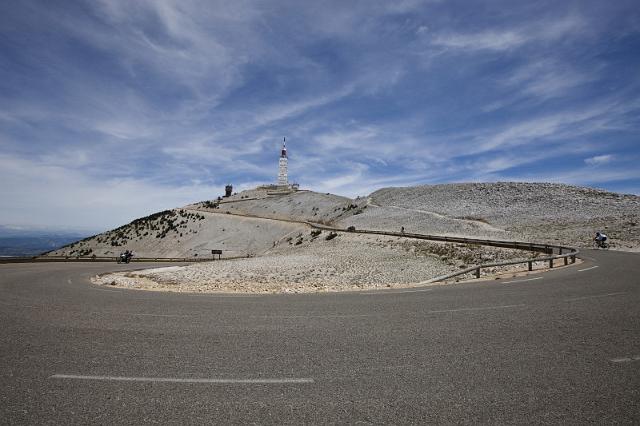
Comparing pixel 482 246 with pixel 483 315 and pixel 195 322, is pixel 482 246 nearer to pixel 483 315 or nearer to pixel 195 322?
pixel 483 315

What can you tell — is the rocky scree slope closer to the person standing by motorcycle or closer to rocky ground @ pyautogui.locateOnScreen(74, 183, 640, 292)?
rocky ground @ pyautogui.locateOnScreen(74, 183, 640, 292)

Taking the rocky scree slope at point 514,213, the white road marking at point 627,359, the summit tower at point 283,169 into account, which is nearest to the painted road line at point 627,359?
the white road marking at point 627,359

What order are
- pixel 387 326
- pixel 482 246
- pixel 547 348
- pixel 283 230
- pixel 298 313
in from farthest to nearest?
pixel 283 230, pixel 482 246, pixel 298 313, pixel 387 326, pixel 547 348

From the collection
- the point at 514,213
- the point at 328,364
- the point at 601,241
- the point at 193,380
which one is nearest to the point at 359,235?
the point at 601,241

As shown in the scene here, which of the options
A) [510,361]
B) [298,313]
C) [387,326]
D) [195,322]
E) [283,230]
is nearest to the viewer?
[510,361]

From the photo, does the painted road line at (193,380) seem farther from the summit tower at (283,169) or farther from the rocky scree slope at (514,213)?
the summit tower at (283,169)

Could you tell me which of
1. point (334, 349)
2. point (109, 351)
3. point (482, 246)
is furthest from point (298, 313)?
point (482, 246)

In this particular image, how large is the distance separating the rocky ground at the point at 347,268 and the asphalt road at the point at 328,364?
30.9ft

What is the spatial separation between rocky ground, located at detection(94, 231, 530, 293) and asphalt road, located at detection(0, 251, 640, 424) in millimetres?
9406

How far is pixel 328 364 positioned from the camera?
20.3 feet

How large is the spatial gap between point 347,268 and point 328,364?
26.7 m

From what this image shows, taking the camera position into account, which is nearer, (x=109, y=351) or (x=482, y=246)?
(x=109, y=351)

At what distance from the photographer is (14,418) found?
14.6 ft

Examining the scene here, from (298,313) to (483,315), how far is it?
493 cm
